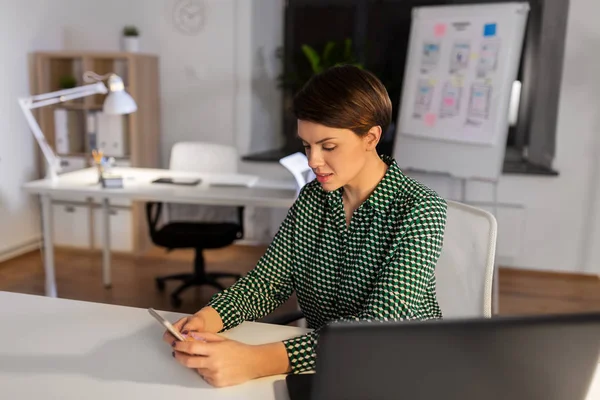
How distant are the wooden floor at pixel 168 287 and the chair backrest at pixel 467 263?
2.02 metres

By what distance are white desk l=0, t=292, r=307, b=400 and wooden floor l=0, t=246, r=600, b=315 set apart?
2023 millimetres

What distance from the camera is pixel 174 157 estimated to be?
370 cm

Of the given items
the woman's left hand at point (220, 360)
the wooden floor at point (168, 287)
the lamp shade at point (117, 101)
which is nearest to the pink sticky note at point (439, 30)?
the wooden floor at point (168, 287)

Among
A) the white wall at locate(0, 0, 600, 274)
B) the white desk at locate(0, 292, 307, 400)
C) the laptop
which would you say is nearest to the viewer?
the laptop

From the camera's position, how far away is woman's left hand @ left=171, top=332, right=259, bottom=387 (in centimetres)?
107

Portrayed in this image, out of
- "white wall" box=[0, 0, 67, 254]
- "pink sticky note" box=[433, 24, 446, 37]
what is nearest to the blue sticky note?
"pink sticky note" box=[433, 24, 446, 37]

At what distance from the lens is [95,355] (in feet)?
3.86

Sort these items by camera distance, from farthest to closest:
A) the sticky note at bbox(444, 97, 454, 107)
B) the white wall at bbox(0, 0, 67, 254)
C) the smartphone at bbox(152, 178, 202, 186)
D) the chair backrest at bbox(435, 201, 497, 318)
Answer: the white wall at bbox(0, 0, 67, 254) → the sticky note at bbox(444, 97, 454, 107) → the smartphone at bbox(152, 178, 202, 186) → the chair backrest at bbox(435, 201, 497, 318)

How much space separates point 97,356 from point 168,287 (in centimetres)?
262

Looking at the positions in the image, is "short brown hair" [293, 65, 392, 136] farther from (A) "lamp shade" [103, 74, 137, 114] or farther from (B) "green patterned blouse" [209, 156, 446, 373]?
(A) "lamp shade" [103, 74, 137, 114]

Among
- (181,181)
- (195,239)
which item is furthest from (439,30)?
(195,239)

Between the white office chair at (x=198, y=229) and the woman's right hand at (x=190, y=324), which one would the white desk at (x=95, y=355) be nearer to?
the woman's right hand at (x=190, y=324)

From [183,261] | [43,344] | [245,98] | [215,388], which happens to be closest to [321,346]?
[215,388]

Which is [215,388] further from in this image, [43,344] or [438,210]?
[438,210]
